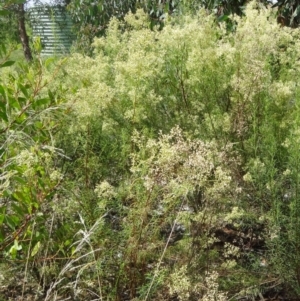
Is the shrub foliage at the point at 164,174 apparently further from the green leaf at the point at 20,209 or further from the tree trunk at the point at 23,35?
the tree trunk at the point at 23,35

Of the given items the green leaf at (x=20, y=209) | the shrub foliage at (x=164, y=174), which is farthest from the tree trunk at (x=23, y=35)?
the green leaf at (x=20, y=209)

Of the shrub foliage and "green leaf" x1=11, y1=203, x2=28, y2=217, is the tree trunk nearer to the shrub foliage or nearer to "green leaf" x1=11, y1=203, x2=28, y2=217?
the shrub foliage

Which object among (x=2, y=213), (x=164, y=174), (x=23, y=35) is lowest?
(x=23, y=35)

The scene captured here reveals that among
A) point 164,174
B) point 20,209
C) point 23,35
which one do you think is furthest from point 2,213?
point 23,35

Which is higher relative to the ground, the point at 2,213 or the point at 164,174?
the point at 164,174

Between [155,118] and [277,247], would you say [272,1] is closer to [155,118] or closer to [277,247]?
[155,118]

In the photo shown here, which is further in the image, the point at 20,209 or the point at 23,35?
the point at 23,35

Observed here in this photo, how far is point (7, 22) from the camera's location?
25.5 ft

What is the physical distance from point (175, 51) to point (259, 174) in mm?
748

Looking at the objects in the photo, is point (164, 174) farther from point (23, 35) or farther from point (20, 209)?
point (23, 35)

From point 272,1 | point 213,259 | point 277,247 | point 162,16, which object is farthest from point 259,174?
point 162,16

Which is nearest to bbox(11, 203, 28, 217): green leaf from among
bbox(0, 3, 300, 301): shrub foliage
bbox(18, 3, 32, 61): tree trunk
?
bbox(0, 3, 300, 301): shrub foliage

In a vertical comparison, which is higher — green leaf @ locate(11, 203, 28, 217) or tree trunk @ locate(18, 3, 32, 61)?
green leaf @ locate(11, 203, 28, 217)

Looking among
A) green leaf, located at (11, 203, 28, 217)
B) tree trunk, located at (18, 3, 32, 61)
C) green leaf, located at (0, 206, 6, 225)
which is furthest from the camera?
tree trunk, located at (18, 3, 32, 61)
